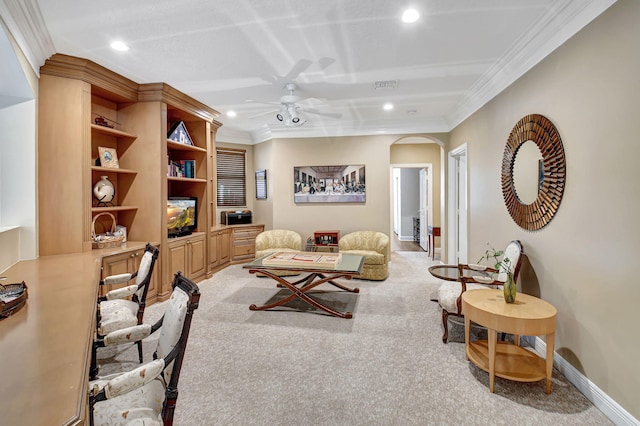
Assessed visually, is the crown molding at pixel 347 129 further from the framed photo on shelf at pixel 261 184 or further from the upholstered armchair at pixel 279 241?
the upholstered armchair at pixel 279 241

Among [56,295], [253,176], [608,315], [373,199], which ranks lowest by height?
[608,315]

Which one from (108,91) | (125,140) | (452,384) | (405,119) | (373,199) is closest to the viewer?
(452,384)

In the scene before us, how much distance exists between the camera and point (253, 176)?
22.4 ft

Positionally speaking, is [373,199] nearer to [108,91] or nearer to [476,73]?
[476,73]

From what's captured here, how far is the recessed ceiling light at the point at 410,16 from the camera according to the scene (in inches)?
92.9

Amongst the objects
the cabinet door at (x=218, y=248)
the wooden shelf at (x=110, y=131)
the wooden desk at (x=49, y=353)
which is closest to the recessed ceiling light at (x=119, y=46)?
the wooden shelf at (x=110, y=131)

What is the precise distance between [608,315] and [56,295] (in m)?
3.44

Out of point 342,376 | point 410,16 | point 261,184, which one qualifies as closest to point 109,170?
point 261,184

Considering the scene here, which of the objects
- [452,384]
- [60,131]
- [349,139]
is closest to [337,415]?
[452,384]

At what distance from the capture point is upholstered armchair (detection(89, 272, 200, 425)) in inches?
46.2

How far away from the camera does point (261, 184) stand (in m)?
6.57

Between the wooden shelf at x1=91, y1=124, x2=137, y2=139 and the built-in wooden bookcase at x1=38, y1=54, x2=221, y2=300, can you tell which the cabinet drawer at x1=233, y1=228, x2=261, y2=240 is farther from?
the wooden shelf at x1=91, y1=124, x2=137, y2=139

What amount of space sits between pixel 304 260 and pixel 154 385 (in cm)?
245

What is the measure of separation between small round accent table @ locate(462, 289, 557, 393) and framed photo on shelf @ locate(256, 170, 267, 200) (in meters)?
4.77
